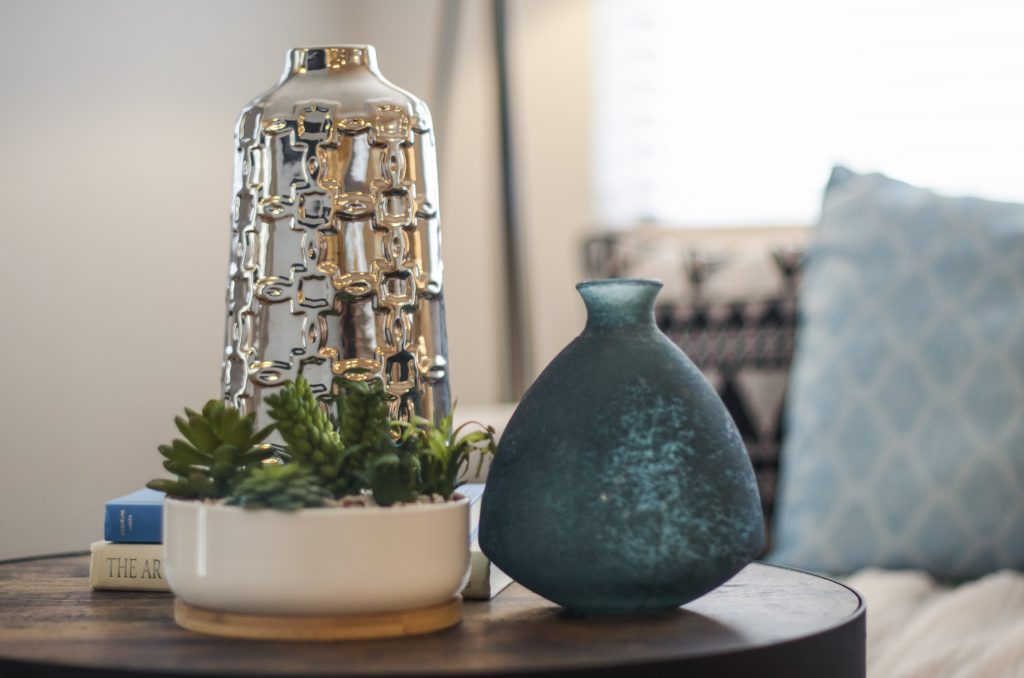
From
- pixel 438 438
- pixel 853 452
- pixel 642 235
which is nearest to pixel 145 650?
pixel 438 438

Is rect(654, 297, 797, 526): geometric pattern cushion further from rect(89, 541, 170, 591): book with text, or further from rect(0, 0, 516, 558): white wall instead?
rect(89, 541, 170, 591): book with text

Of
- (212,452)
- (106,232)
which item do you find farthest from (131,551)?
(106,232)

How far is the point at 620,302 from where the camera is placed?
2.46 ft

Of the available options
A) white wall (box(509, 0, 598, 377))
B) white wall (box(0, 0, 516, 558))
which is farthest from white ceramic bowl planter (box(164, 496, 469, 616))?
white wall (box(509, 0, 598, 377))

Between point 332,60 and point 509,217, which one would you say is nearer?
point 332,60

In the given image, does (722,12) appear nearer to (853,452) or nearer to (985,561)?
(853,452)

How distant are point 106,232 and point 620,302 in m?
1.14

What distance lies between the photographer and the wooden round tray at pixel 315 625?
652 millimetres

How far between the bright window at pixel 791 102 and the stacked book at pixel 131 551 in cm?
162

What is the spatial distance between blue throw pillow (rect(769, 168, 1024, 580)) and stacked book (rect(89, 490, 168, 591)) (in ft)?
3.11

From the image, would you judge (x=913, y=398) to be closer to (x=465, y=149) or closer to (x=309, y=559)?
(x=309, y=559)

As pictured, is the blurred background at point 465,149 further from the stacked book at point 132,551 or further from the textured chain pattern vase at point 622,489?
the textured chain pattern vase at point 622,489

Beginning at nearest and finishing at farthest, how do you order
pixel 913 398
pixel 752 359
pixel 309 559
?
pixel 309 559, pixel 913 398, pixel 752 359

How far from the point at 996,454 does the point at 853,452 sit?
176 mm
